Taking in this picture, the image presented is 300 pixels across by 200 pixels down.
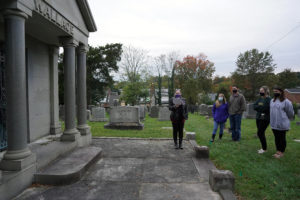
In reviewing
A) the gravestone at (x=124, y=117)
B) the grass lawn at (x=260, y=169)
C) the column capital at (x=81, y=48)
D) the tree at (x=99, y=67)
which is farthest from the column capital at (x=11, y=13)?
the tree at (x=99, y=67)

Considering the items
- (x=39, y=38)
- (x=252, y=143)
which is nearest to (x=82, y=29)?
(x=39, y=38)

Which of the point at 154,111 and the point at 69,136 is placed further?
the point at 154,111

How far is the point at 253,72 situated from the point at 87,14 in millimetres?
38208

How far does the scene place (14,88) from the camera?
11.5 ft

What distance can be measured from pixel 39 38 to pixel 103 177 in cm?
497

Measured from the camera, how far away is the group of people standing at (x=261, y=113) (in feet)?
16.7

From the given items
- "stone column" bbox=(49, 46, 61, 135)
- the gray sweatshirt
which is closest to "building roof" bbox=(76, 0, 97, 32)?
"stone column" bbox=(49, 46, 61, 135)

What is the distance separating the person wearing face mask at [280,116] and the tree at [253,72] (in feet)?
117

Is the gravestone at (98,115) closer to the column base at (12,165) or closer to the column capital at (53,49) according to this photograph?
the column capital at (53,49)

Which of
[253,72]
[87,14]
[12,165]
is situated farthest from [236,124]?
[253,72]

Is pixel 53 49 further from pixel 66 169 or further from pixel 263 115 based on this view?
pixel 263 115

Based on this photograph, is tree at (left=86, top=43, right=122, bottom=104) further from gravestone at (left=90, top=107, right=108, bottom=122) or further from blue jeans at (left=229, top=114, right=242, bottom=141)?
blue jeans at (left=229, top=114, right=242, bottom=141)

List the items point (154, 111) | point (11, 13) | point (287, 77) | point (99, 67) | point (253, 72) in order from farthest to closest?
point (287, 77) → point (253, 72) → point (99, 67) → point (154, 111) → point (11, 13)

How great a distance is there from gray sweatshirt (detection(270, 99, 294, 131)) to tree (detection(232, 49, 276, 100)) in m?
35.8
